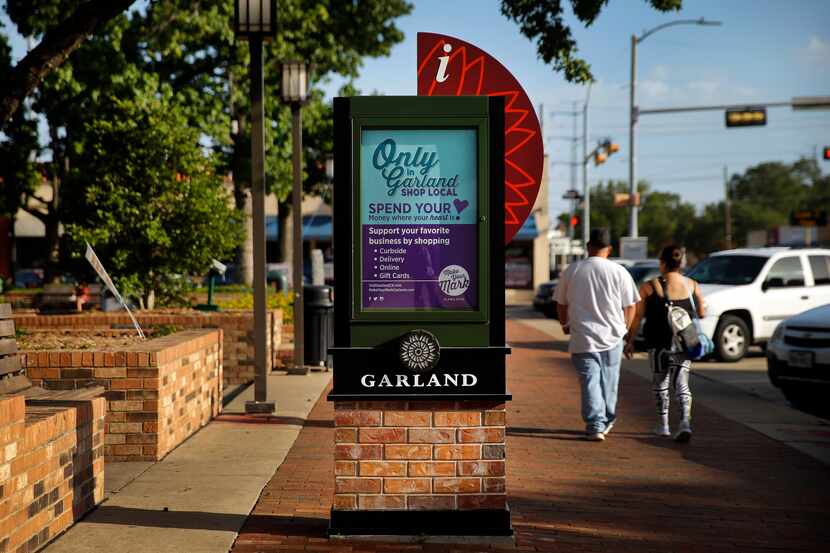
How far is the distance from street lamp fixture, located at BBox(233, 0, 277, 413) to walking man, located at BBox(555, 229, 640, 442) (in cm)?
305

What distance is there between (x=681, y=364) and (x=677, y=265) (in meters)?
0.92

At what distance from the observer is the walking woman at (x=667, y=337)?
884 cm

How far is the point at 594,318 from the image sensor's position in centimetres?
866

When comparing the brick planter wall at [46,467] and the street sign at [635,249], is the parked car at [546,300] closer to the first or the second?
the street sign at [635,249]

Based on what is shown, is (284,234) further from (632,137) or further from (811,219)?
(811,219)

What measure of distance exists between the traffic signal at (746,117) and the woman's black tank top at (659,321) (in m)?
20.0

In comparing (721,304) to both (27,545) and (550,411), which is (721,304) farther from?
(27,545)

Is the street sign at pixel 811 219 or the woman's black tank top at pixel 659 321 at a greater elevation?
the street sign at pixel 811 219

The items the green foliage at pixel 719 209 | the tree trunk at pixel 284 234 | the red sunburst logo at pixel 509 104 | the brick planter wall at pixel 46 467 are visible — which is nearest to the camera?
the brick planter wall at pixel 46 467

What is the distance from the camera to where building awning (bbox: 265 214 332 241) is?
1814 inches

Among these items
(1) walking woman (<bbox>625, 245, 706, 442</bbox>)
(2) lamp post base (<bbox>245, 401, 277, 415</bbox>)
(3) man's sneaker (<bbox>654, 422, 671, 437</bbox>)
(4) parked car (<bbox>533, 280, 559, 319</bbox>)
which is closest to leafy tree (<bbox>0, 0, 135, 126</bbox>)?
(2) lamp post base (<bbox>245, 401, 277, 415</bbox>)

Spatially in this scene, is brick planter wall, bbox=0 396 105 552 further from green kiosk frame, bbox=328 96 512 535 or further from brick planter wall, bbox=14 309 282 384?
brick planter wall, bbox=14 309 282 384

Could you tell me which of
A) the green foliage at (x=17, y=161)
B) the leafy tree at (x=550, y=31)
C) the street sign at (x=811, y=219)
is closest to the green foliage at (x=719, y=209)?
the street sign at (x=811, y=219)

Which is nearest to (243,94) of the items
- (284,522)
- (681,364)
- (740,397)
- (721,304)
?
(721,304)
